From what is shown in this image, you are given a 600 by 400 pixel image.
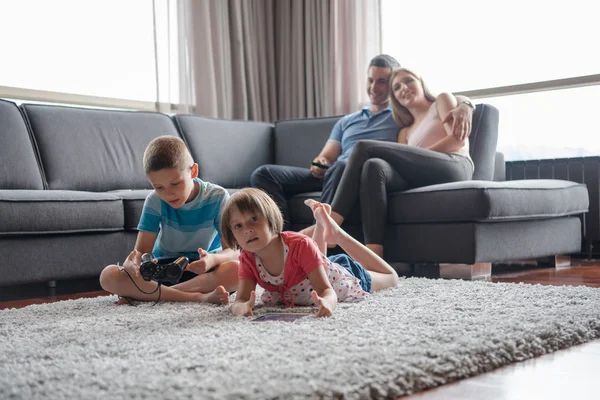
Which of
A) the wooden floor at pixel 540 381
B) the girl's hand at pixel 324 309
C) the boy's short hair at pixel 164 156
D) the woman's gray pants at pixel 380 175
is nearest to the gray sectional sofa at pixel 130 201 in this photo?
the woman's gray pants at pixel 380 175

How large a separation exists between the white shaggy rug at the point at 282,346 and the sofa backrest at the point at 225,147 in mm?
1830

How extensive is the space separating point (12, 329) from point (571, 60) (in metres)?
3.28

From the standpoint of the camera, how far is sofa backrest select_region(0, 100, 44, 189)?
119 inches

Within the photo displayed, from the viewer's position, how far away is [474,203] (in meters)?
2.72

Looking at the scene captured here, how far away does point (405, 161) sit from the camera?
295 centimetres

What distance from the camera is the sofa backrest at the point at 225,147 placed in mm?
3809

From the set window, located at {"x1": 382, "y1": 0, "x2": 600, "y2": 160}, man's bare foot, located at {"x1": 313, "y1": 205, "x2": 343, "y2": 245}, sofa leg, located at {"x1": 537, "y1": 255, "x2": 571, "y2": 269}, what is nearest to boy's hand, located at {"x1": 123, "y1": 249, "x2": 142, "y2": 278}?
man's bare foot, located at {"x1": 313, "y1": 205, "x2": 343, "y2": 245}

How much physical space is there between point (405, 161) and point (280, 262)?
1245 millimetres

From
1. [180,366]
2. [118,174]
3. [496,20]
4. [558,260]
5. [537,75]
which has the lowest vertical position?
[558,260]

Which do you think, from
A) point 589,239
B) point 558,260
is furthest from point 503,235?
point 589,239

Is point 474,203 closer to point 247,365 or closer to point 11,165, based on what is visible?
point 247,365

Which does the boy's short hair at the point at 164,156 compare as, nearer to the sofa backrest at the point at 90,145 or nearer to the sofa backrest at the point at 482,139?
the sofa backrest at the point at 90,145

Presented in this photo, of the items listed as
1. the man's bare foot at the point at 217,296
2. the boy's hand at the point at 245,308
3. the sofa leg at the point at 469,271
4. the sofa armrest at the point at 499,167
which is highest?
the sofa armrest at the point at 499,167

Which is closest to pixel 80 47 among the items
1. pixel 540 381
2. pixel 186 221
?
pixel 186 221
